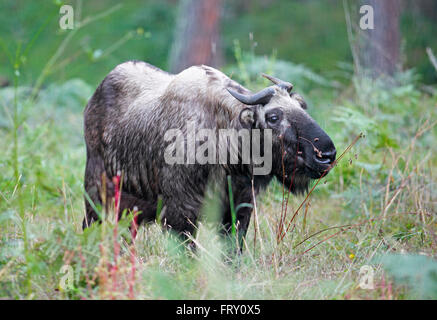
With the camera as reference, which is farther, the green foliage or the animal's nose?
the animal's nose

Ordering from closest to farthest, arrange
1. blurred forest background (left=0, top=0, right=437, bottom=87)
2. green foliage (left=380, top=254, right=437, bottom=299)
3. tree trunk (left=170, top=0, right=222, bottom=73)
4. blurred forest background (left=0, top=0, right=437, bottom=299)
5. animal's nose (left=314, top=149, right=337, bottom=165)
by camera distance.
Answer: green foliage (left=380, top=254, right=437, bottom=299) → blurred forest background (left=0, top=0, right=437, bottom=299) → animal's nose (left=314, top=149, right=337, bottom=165) → tree trunk (left=170, top=0, right=222, bottom=73) → blurred forest background (left=0, top=0, right=437, bottom=87)

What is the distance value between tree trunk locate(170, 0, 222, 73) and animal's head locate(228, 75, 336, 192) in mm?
6156

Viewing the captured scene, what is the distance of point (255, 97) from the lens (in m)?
3.94

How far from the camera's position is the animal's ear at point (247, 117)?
3.99 m

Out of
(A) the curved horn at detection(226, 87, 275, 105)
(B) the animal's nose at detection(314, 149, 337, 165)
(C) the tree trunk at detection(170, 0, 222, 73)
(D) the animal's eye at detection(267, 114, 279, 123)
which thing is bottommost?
(B) the animal's nose at detection(314, 149, 337, 165)

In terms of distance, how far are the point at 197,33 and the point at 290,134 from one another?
6708 mm

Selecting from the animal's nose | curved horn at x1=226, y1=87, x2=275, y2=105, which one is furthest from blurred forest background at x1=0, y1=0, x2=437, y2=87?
the animal's nose

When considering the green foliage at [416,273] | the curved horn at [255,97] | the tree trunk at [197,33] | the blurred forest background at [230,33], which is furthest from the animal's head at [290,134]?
the blurred forest background at [230,33]

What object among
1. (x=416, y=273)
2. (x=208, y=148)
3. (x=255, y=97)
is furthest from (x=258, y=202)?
(x=416, y=273)

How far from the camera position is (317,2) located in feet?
54.0

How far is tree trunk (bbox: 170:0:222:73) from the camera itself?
10109mm

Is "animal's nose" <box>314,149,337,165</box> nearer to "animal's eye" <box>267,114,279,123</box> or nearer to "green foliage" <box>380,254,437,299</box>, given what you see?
"animal's eye" <box>267,114,279,123</box>

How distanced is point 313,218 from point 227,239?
4.54 feet
